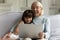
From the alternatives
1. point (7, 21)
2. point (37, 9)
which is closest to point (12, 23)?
point (7, 21)

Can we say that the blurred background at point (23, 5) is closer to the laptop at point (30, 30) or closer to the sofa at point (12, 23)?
the sofa at point (12, 23)

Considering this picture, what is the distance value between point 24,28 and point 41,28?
0.17 meters

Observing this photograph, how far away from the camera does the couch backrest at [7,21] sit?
2240 millimetres

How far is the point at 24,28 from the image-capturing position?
1.63 m

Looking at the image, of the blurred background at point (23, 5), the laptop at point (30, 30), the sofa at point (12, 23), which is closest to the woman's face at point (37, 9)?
the sofa at point (12, 23)

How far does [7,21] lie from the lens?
226 centimetres

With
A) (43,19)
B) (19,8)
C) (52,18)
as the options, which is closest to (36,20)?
(43,19)

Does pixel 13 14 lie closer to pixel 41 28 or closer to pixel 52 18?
pixel 52 18

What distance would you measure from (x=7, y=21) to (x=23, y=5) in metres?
0.89

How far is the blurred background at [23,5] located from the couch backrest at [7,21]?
0.72m

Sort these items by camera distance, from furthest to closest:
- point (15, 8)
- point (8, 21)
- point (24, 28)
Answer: point (15, 8) → point (8, 21) → point (24, 28)

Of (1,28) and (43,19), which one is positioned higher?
(43,19)

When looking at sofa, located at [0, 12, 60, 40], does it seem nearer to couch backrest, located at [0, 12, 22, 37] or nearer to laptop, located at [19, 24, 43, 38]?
couch backrest, located at [0, 12, 22, 37]

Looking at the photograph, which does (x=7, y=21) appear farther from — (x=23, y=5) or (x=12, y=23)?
(x=23, y=5)
